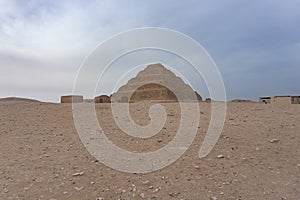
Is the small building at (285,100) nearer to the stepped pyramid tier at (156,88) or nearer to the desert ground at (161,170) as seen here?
the stepped pyramid tier at (156,88)

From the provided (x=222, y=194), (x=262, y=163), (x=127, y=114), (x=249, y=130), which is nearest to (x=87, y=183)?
(x=222, y=194)

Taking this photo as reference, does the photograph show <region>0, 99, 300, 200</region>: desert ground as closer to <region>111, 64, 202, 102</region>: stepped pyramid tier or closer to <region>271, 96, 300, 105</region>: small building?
<region>271, 96, 300, 105</region>: small building

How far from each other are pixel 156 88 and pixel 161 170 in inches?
949

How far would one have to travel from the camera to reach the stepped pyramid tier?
27328 mm

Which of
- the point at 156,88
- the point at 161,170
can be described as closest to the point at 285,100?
the point at 156,88

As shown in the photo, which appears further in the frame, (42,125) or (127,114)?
(127,114)

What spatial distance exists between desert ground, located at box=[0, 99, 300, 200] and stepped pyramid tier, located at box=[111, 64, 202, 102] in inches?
699

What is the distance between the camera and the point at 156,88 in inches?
1161

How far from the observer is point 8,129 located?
8.48 meters

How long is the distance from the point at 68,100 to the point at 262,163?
44.5ft

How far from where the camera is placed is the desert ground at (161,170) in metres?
4.75

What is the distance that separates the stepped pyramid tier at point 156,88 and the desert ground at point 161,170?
58.3ft

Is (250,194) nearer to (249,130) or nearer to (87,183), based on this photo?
(87,183)

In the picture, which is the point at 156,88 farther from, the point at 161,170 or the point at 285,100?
the point at 161,170
